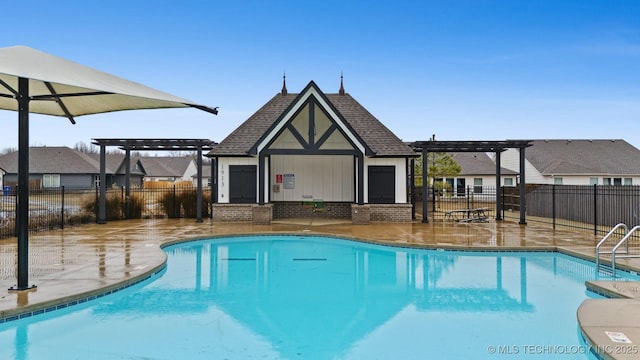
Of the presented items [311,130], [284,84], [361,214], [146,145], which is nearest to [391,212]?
[361,214]

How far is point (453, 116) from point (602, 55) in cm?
1301

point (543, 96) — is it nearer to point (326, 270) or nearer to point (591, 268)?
point (591, 268)

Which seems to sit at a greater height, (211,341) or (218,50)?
(218,50)

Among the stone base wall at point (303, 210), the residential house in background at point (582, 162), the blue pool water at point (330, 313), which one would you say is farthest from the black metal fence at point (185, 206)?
the residential house in background at point (582, 162)

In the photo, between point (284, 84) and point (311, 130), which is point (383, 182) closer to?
point (311, 130)

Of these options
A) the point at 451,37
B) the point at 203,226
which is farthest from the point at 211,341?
the point at 451,37

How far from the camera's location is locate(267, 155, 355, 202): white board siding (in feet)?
68.0

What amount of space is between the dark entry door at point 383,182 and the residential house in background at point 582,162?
73.2ft

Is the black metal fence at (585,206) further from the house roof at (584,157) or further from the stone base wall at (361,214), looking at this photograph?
the house roof at (584,157)

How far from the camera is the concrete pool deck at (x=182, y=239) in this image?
242 inches

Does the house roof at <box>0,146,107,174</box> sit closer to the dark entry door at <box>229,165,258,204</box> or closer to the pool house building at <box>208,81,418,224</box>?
the pool house building at <box>208,81,418,224</box>

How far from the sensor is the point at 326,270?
10.6m

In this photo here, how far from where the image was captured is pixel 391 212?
19000 mm

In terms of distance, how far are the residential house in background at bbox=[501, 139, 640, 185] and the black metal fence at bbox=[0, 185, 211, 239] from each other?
29.1m
